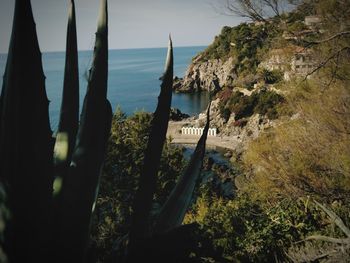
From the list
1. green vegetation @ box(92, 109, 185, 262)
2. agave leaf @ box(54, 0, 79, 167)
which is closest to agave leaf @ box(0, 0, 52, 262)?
agave leaf @ box(54, 0, 79, 167)

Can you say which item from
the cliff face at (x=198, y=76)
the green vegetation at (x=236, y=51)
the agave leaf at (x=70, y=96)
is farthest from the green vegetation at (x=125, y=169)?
the cliff face at (x=198, y=76)

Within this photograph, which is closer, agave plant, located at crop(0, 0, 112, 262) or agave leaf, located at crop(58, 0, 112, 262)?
agave plant, located at crop(0, 0, 112, 262)

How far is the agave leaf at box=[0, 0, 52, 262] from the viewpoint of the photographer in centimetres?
89

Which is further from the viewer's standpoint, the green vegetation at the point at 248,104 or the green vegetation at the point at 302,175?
the green vegetation at the point at 248,104

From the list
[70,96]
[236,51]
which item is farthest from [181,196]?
[236,51]

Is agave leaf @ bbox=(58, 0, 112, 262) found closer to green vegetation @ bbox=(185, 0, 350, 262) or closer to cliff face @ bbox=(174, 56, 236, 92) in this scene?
green vegetation @ bbox=(185, 0, 350, 262)

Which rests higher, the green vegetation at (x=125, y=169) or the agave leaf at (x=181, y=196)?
the agave leaf at (x=181, y=196)

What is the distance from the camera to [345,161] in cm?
902

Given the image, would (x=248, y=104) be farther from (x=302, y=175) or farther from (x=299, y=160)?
(x=302, y=175)

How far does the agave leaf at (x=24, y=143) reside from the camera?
89cm

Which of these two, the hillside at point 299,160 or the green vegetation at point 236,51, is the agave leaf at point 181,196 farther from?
the green vegetation at point 236,51

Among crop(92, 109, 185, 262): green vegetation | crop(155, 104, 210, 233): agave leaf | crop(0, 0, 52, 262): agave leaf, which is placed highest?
crop(0, 0, 52, 262): agave leaf

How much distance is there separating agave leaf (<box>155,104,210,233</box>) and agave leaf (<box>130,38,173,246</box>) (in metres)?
A: 0.15

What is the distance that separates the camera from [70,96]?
1.28 metres
